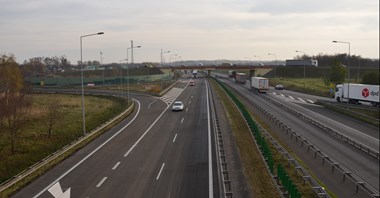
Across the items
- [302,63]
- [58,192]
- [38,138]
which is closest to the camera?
[58,192]

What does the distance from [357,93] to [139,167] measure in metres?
45.6

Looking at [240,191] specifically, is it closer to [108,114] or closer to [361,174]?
[361,174]

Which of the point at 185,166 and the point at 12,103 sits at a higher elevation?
the point at 12,103

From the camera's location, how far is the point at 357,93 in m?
57.9

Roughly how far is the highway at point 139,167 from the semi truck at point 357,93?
29.3 metres

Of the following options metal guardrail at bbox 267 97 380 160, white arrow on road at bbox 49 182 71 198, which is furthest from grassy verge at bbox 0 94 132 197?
metal guardrail at bbox 267 97 380 160

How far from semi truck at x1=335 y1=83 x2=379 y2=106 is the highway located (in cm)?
2931

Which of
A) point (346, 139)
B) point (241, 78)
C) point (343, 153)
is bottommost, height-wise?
point (343, 153)

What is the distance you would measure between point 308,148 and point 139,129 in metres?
16.1

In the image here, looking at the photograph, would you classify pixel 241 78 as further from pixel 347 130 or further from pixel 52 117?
pixel 52 117

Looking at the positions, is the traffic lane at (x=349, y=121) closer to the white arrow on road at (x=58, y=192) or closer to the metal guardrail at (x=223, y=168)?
the metal guardrail at (x=223, y=168)

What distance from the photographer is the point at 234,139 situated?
31141 millimetres

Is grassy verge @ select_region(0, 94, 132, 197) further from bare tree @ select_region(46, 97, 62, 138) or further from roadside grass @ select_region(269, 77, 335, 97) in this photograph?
roadside grass @ select_region(269, 77, 335, 97)

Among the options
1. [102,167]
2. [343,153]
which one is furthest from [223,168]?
[343,153]
